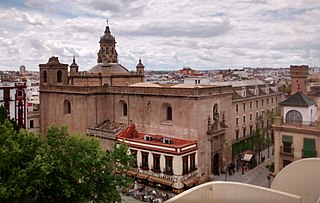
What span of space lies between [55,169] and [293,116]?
845 inches

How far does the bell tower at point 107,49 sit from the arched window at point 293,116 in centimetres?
3016

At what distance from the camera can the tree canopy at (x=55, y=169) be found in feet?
68.0

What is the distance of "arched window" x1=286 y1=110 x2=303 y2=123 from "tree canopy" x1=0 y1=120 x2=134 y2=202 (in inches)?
632

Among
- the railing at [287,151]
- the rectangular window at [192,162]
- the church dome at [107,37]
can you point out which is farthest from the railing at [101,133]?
the church dome at [107,37]

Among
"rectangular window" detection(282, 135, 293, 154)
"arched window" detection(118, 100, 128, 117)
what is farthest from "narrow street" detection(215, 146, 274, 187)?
"arched window" detection(118, 100, 128, 117)

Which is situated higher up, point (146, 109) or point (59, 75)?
point (59, 75)

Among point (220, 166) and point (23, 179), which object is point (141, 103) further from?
point (23, 179)

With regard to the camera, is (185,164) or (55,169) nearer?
(55,169)

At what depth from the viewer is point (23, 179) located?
67.3ft

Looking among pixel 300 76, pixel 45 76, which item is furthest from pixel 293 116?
pixel 45 76

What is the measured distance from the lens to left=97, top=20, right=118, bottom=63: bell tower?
54.9 metres

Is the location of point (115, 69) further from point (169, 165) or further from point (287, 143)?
point (287, 143)

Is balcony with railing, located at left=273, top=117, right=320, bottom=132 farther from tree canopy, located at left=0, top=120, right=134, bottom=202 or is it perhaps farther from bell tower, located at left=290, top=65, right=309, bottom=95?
bell tower, located at left=290, top=65, right=309, bottom=95

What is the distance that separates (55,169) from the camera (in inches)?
864
